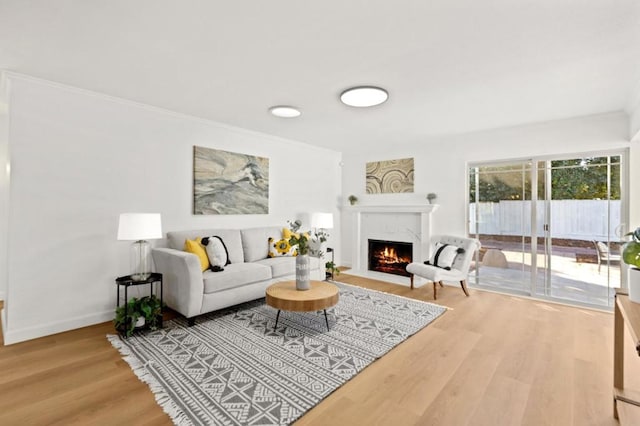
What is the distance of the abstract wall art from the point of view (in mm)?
4077

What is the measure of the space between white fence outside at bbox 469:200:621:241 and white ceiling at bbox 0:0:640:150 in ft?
3.97

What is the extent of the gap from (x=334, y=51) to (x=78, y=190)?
2874 mm

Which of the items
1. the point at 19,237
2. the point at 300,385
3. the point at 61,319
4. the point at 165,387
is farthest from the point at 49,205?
the point at 300,385

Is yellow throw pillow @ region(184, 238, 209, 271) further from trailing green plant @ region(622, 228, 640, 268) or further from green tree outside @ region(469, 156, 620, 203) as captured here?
green tree outside @ region(469, 156, 620, 203)

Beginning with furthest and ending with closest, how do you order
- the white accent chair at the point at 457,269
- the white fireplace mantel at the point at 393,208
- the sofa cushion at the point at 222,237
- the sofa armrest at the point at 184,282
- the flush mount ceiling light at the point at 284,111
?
the white fireplace mantel at the point at 393,208 < the white accent chair at the point at 457,269 < the sofa cushion at the point at 222,237 < the flush mount ceiling light at the point at 284,111 < the sofa armrest at the point at 184,282

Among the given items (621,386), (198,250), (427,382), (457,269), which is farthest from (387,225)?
(621,386)

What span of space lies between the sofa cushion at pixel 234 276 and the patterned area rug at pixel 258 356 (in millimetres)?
349

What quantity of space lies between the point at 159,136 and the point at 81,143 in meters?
0.79

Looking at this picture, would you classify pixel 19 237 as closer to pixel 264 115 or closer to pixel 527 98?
pixel 264 115

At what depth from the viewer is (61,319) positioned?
3010mm

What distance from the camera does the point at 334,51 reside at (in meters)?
2.31

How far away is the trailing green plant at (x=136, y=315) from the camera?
2.87 m

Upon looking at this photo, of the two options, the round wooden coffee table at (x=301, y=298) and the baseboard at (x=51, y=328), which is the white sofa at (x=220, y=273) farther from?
the baseboard at (x=51, y=328)

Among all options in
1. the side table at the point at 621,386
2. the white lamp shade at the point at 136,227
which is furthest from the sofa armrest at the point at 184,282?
the side table at the point at 621,386
